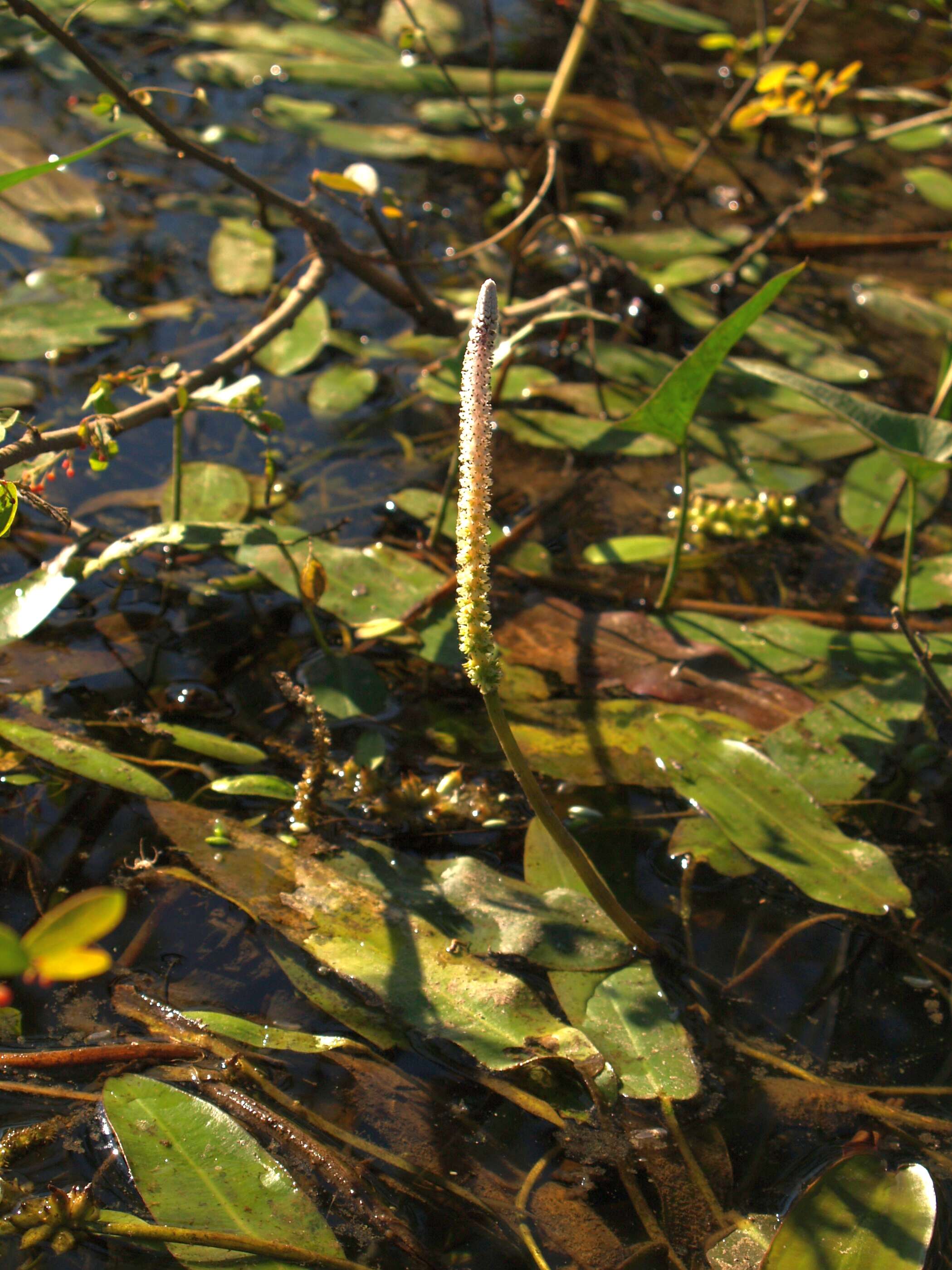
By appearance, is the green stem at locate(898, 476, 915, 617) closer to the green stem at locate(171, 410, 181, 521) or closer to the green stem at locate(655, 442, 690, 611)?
the green stem at locate(655, 442, 690, 611)

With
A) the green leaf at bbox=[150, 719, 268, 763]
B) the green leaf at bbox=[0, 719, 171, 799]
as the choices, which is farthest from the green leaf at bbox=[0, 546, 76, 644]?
the green leaf at bbox=[150, 719, 268, 763]

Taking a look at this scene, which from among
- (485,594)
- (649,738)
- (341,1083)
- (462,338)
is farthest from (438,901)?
(462,338)

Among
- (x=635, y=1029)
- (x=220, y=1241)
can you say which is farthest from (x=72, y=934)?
(x=635, y=1029)

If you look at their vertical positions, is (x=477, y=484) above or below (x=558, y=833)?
above

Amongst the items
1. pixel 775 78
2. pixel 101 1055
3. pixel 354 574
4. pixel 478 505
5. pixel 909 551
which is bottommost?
pixel 101 1055

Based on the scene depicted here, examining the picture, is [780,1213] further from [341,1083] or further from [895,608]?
[895,608]

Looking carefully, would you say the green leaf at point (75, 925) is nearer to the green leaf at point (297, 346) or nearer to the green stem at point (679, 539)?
the green stem at point (679, 539)

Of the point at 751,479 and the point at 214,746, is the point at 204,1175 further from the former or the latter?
the point at 751,479
